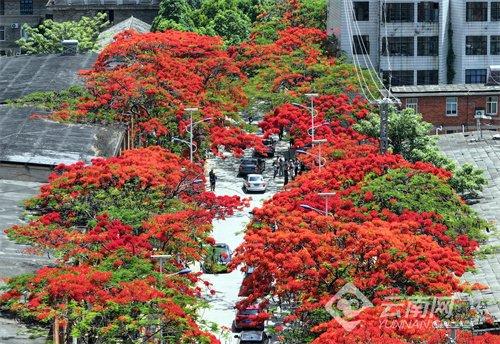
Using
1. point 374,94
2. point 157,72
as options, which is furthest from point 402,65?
point 157,72

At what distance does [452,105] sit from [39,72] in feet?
96.1

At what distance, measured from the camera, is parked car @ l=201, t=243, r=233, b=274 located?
333 feet

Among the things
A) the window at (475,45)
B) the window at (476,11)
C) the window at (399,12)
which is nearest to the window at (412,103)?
the window at (475,45)

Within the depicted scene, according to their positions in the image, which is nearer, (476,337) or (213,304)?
(476,337)

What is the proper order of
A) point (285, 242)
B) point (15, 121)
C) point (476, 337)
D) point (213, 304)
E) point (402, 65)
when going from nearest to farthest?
1. point (476, 337)
2. point (285, 242)
3. point (213, 304)
4. point (15, 121)
5. point (402, 65)

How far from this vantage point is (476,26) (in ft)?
497

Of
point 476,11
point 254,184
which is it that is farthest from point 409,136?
point 476,11

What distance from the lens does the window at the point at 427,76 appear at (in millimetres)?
151750

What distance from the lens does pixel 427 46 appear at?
5984 inches

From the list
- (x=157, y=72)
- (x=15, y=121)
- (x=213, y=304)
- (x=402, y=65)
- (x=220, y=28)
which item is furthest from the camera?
(x=220, y=28)

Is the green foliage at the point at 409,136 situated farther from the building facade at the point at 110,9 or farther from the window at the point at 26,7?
the window at the point at 26,7

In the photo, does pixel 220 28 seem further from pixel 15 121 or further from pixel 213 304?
pixel 213 304

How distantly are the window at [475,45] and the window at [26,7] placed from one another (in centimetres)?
5357

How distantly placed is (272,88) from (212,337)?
58792 mm
